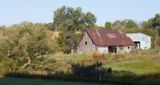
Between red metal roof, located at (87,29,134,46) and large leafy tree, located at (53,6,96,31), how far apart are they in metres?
31.3

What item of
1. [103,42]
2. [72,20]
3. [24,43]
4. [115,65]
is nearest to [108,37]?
[103,42]

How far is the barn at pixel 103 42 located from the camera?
7794cm

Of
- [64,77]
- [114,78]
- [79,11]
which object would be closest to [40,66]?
[64,77]

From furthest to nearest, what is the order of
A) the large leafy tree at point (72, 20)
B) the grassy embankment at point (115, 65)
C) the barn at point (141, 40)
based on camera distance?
the large leafy tree at point (72, 20) < the barn at point (141, 40) < the grassy embankment at point (115, 65)

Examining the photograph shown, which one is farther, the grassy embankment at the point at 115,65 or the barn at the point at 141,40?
the barn at the point at 141,40

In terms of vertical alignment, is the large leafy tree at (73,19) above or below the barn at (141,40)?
above

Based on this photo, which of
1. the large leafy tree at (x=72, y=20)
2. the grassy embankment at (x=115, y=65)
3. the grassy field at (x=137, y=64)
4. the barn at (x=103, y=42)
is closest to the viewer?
the grassy embankment at (x=115, y=65)

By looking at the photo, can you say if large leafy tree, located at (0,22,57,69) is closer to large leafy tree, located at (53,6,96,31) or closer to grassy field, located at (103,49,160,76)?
grassy field, located at (103,49,160,76)

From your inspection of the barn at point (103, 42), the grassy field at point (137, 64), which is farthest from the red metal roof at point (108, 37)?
the grassy field at point (137, 64)

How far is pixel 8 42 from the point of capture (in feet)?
150

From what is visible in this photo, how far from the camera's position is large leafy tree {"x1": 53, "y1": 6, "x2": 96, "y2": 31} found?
118 meters

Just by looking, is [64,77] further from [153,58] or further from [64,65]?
[153,58]

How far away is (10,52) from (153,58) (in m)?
19.9

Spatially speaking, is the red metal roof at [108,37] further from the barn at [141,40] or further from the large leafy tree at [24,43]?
the large leafy tree at [24,43]
